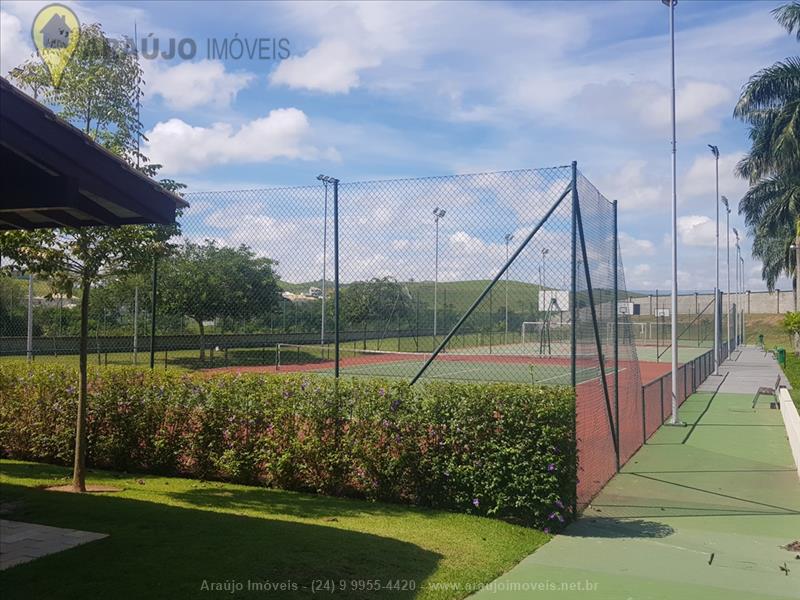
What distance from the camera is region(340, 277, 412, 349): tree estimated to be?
8.73 metres

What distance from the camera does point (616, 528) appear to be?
23.1ft

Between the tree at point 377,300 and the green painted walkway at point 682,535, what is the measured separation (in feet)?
10.4

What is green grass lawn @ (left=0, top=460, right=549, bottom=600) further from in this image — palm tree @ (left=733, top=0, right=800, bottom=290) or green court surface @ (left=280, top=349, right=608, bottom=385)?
palm tree @ (left=733, top=0, right=800, bottom=290)

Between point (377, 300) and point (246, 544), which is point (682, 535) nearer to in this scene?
point (246, 544)

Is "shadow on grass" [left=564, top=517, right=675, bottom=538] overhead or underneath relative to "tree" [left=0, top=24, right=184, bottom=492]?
underneath

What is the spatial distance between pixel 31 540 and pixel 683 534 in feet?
18.6

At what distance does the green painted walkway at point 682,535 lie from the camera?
5375mm

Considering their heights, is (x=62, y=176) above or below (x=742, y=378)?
above

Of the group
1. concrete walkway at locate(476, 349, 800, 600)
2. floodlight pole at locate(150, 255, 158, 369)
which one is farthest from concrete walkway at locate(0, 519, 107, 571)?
floodlight pole at locate(150, 255, 158, 369)

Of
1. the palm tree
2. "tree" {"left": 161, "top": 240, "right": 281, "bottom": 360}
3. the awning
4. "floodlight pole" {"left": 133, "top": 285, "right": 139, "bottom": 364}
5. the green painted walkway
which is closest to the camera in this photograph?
the awning

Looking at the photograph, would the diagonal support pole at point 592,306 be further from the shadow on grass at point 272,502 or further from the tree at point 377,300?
the shadow on grass at point 272,502

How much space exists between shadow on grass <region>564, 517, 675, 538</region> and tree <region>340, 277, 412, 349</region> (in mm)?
3140

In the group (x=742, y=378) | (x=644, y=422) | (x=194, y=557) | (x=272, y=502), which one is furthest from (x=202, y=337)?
(x=742, y=378)

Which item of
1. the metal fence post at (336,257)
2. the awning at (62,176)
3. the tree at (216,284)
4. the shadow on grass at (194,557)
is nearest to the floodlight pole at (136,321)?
the tree at (216,284)
